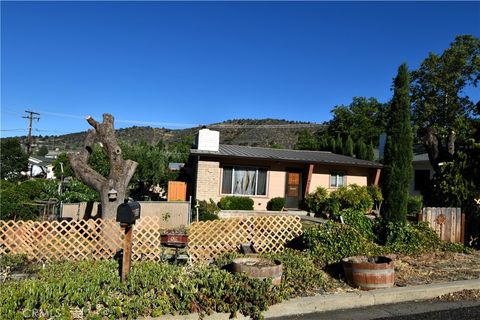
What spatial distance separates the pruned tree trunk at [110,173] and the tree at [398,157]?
21.0 feet

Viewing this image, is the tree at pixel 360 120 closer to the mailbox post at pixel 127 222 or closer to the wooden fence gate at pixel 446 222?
the wooden fence gate at pixel 446 222

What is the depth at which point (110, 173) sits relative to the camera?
380 inches

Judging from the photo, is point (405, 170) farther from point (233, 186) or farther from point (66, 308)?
point (233, 186)

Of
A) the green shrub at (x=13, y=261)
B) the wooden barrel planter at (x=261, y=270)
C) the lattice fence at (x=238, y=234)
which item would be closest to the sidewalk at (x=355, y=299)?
the wooden barrel planter at (x=261, y=270)

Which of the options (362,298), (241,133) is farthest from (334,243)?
(241,133)

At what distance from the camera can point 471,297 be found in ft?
21.1

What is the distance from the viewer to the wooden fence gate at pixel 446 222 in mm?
10219

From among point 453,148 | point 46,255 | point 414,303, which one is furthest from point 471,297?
point 453,148

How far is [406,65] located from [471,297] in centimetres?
631

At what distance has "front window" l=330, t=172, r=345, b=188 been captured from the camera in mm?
20828

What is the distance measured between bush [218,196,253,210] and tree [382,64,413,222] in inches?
340

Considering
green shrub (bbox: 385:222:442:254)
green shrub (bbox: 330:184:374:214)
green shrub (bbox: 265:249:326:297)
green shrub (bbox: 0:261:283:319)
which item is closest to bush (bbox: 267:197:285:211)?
green shrub (bbox: 330:184:374:214)

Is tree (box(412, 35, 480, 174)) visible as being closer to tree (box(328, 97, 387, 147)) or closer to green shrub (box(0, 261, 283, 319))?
tree (box(328, 97, 387, 147))

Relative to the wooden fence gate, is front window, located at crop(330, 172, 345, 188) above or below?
above
